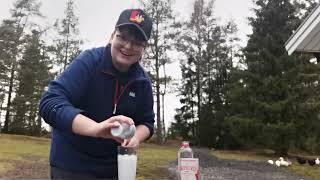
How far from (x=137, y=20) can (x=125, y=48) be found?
14cm

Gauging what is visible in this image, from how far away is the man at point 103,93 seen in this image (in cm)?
198

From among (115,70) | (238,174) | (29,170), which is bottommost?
(238,174)

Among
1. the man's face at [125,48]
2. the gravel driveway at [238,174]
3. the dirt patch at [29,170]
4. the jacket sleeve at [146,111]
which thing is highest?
the man's face at [125,48]

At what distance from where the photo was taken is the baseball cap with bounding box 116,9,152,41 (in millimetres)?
1955

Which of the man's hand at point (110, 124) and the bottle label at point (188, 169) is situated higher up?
the man's hand at point (110, 124)

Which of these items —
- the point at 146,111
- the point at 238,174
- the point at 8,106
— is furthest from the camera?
the point at 8,106

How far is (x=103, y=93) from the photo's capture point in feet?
Result: 6.84

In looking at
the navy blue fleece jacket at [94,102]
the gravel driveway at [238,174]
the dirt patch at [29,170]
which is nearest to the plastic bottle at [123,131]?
the navy blue fleece jacket at [94,102]

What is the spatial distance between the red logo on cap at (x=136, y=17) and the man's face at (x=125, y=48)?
0.18 ft

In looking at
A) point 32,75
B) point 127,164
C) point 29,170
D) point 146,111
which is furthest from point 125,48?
point 32,75

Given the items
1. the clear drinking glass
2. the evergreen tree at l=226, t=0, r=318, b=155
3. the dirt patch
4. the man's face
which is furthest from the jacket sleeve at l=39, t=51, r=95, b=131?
the evergreen tree at l=226, t=0, r=318, b=155

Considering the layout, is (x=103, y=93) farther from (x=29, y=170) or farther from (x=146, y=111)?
(x=29, y=170)

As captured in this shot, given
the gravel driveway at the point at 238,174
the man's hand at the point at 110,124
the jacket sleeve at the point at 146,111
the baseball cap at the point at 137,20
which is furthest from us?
the gravel driveway at the point at 238,174

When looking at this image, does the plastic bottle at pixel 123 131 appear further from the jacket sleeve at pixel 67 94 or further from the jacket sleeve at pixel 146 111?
the jacket sleeve at pixel 146 111
